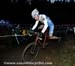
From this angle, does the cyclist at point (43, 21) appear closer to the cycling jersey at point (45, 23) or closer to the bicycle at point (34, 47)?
the cycling jersey at point (45, 23)

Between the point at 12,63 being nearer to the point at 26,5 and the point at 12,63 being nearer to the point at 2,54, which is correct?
the point at 2,54

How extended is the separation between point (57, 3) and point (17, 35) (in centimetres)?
113

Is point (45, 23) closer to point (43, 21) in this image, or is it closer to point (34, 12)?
point (43, 21)

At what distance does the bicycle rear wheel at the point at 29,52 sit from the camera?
707cm

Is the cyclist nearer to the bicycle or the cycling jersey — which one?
the cycling jersey

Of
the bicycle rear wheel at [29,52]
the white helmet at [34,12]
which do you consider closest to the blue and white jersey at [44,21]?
the white helmet at [34,12]

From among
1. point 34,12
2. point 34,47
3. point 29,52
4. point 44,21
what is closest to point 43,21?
point 44,21

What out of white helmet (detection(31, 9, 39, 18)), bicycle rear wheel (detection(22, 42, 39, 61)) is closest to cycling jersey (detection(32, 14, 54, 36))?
white helmet (detection(31, 9, 39, 18))

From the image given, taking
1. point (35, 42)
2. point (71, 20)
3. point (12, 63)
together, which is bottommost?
point (12, 63)

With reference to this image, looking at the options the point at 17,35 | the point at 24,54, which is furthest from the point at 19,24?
the point at 24,54

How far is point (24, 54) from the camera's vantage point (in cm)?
712

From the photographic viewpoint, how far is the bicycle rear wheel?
707 centimetres

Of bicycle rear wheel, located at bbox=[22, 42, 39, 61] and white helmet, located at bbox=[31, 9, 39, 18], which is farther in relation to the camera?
bicycle rear wheel, located at bbox=[22, 42, 39, 61]

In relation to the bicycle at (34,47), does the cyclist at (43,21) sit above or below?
above
